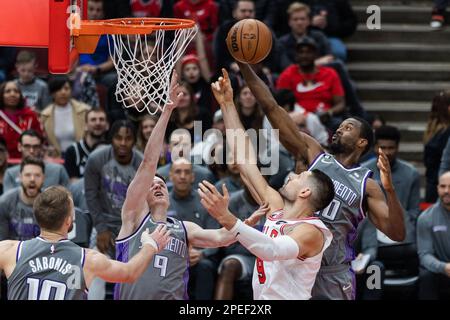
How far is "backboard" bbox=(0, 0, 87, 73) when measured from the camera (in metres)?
6.49

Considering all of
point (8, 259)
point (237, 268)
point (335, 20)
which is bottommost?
point (237, 268)

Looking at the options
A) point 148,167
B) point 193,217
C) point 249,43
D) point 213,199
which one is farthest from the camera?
point 193,217

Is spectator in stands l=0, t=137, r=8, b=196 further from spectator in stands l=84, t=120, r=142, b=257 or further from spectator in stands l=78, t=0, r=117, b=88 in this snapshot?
spectator in stands l=78, t=0, r=117, b=88

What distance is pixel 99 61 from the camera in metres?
11.4

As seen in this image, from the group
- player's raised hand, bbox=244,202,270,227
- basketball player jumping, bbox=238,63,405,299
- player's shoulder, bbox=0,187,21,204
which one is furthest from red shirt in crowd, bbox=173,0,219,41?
player's raised hand, bbox=244,202,270,227

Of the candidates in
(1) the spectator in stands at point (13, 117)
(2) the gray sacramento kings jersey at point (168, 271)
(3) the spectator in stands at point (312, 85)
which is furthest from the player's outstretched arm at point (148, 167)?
(3) the spectator in stands at point (312, 85)

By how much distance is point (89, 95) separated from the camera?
35.9ft

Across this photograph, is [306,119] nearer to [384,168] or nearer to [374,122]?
[374,122]

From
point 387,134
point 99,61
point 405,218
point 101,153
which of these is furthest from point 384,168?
point 99,61

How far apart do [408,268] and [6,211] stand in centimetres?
345

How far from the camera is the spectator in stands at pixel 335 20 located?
38.8ft

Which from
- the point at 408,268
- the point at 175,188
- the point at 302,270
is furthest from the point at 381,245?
the point at 302,270

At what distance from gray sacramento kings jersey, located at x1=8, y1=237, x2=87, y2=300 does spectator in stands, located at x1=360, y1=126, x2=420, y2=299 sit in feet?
11.9

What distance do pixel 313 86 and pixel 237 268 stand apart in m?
2.67
